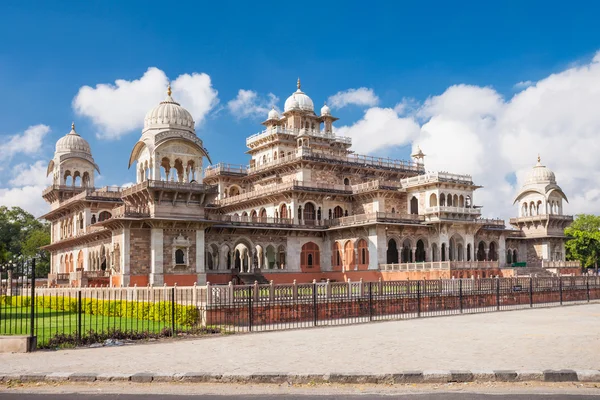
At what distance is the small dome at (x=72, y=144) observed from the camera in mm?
52438

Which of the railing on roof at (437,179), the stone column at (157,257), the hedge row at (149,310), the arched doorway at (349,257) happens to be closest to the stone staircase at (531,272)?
the railing on roof at (437,179)

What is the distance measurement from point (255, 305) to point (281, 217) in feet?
90.0

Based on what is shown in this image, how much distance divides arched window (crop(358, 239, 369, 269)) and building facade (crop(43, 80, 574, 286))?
9 centimetres

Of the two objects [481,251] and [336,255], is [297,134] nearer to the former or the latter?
[336,255]

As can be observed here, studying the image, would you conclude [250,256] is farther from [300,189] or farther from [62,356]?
[62,356]

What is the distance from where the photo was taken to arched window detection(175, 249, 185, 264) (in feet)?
123

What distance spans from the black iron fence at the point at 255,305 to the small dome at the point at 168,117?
40.9 feet

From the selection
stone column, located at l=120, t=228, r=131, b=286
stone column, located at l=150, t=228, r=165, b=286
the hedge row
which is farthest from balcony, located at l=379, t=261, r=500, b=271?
the hedge row

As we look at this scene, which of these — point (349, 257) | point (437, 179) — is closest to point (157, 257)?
point (349, 257)

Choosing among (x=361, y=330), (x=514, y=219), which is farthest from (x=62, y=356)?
(x=514, y=219)

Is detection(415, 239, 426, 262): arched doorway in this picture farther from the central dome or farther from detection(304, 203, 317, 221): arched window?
the central dome

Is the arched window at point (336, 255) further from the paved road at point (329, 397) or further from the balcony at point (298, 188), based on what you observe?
the paved road at point (329, 397)

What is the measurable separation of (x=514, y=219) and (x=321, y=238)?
71.6 ft

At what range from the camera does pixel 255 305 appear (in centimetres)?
2131
